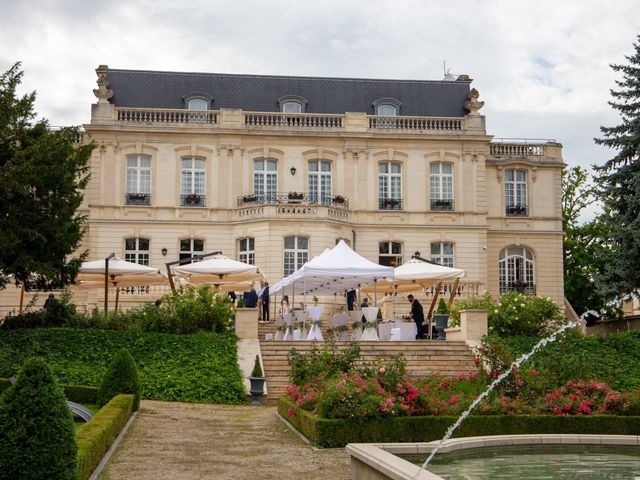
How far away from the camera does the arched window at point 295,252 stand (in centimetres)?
3484

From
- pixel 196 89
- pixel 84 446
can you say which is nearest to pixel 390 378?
pixel 84 446

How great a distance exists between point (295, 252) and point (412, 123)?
7917 mm

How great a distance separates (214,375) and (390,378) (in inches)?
277

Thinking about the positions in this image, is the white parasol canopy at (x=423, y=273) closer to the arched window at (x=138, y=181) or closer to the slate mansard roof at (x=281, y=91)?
the arched window at (x=138, y=181)


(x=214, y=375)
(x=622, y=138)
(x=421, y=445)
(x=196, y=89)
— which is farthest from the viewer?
(x=196, y=89)

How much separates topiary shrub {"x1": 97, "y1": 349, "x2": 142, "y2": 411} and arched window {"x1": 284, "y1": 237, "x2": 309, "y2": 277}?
18.7m

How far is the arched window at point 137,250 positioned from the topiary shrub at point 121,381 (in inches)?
792

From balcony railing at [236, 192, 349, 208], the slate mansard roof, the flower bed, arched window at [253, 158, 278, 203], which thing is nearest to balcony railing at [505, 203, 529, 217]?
the slate mansard roof

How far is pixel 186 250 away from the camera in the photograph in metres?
36.6

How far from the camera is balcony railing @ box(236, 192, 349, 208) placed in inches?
1439

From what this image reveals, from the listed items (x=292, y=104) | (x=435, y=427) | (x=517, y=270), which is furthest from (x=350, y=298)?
(x=435, y=427)

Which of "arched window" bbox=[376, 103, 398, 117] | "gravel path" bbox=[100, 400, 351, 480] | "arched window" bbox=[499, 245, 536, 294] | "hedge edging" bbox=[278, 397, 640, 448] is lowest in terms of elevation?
"gravel path" bbox=[100, 400, 351, 480]

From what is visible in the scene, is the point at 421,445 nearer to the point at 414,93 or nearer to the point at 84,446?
the point at 84,446

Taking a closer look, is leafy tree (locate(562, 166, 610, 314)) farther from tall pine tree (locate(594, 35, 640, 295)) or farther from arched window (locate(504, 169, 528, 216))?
tall pine tree (locate(594, 35, 640, 295))
